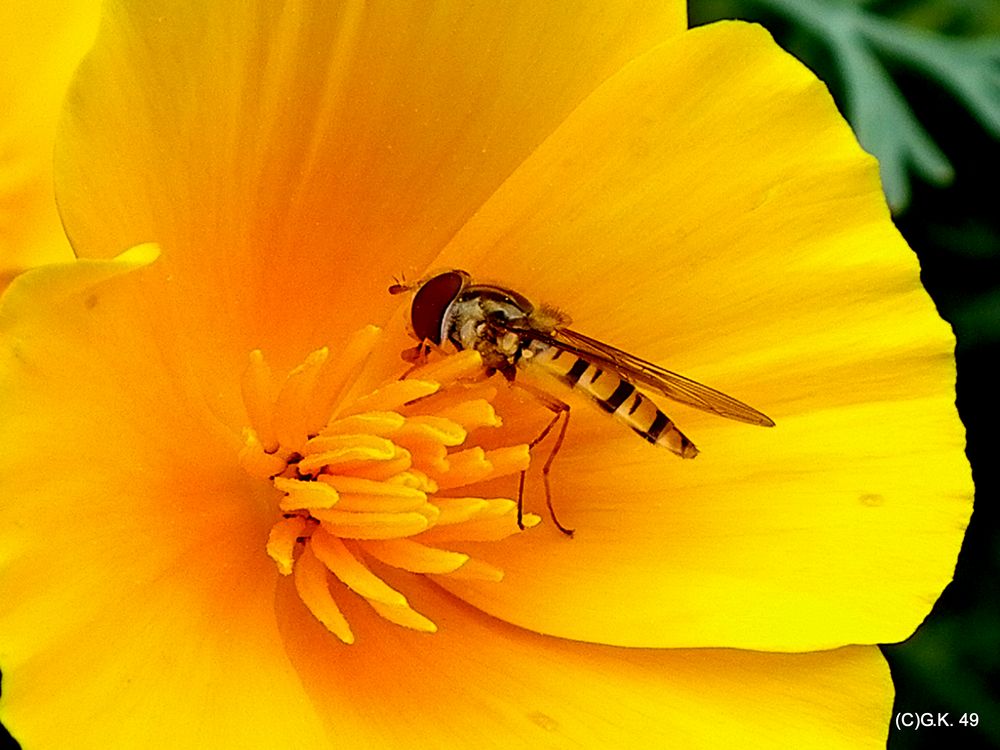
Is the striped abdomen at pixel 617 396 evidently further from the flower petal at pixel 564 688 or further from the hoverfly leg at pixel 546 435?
the flower petal at pixel 564 688

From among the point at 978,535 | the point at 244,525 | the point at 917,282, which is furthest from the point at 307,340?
the point at 978,535

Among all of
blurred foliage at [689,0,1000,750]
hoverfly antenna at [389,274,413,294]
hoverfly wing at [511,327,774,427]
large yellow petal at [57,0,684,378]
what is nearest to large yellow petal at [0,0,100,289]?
large yellow petal at [57,0,684,378]

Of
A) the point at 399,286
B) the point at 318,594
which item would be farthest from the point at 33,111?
the point at 318,594

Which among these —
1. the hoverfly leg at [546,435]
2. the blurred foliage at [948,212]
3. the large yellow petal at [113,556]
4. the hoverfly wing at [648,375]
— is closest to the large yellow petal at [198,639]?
the large yellow petal at [113,556]

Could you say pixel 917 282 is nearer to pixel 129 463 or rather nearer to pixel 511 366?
pixel 511 366

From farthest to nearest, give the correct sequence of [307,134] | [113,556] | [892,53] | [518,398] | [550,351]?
[892,53], [518,398], [550,351], [307,134], [113,556]

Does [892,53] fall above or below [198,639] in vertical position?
above

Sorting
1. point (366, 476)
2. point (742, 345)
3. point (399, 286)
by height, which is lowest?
point (366, 476)

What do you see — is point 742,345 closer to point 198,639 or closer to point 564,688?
point 564,688
